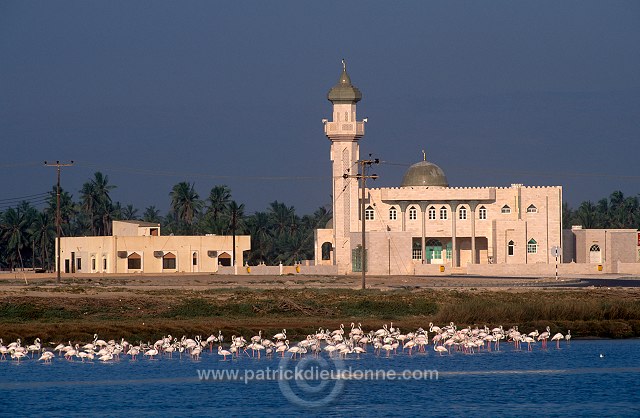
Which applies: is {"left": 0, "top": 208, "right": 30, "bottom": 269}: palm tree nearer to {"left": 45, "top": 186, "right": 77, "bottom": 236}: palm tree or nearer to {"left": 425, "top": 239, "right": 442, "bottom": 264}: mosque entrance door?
{"left": 45, "top": 186, "right": 77, "bottom": 236}: palm tree

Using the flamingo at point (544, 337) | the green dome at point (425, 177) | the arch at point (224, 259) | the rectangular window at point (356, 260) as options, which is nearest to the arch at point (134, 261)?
the arch at point (224, 259)

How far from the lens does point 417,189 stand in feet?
313

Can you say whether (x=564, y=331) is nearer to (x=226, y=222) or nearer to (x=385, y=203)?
(x=385, y=203)

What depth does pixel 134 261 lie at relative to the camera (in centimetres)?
9619

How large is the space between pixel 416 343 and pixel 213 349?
653cm

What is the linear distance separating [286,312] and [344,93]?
4822 cm

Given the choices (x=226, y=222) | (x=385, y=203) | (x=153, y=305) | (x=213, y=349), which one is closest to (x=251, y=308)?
(x=153, y=305)

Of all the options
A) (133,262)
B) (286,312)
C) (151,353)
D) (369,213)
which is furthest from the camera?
(133,262)

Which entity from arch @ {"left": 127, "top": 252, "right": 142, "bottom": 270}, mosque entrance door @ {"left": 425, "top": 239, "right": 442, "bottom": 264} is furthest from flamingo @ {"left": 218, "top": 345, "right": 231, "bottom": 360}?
mosque entrance door @ {"left": 425, "top": 239, "right": 442, "bottom": 264}

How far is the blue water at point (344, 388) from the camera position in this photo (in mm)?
27906

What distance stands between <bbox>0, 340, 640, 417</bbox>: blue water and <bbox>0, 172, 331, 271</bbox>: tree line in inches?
2995

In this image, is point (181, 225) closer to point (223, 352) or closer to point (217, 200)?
point (217, 200)

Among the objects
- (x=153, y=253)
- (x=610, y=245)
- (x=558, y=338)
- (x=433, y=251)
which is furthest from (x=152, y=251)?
→ (x=558, y=338)

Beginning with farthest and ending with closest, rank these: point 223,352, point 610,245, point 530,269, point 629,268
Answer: point 610,245, point 629,268, point 530,269, point 223,352
